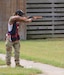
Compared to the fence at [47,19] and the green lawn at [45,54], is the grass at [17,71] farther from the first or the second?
the fence at [47,19]

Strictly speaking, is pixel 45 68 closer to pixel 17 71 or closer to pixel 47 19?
pixel 17 71

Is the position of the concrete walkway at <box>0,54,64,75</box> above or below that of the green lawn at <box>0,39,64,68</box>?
above

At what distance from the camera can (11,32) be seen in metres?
11.2

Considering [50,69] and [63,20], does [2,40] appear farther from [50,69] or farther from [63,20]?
[50,69]

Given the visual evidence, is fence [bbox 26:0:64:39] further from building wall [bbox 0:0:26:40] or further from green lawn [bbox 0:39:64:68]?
green lawn [bbox 0:39:64:68]

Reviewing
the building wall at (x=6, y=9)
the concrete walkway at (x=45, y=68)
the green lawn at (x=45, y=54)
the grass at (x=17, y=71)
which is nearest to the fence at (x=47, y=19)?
the building wall at (x=6, y=9)

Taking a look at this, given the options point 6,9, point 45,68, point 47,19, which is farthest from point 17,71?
point 47,19

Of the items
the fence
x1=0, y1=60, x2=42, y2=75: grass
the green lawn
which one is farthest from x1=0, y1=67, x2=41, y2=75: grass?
the fence

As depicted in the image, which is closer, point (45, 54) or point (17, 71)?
point (17, 71)

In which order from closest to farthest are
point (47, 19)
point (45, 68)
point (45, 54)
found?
point (45, 68), point (45, 54), point (47, 19)

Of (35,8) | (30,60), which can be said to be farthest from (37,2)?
(30,60)

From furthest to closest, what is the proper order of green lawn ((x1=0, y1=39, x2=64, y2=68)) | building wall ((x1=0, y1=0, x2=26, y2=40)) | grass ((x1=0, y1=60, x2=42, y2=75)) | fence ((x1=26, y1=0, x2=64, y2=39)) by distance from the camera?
fence ((x1=26, y1=0, x2=64, y2=39)) < building wall ((x1=0, y1=0, x2=26, y2=40)) < green lawn ((x1=0, y1=39, x2=64, y2=68)) < grass ((x1=0, y1=60, x2=42, y2=75))

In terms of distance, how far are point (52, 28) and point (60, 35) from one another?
0.66 meters

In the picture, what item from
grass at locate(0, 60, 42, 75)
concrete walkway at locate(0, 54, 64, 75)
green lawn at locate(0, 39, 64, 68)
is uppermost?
grass at locate(0, 60, 42, 75)
